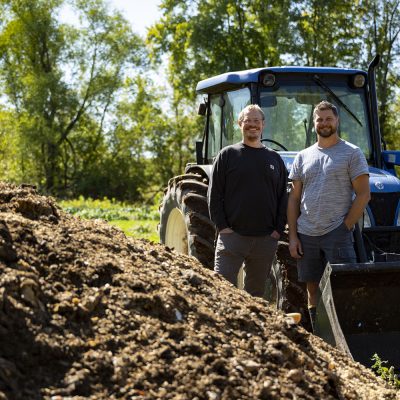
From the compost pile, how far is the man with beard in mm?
879

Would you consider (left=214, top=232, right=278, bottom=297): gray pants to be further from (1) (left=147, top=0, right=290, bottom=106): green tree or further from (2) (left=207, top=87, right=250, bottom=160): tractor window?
(1) (left=147, top=0, right=290, bottom=106): green tree

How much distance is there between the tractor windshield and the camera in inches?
278

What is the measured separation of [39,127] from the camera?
39.6 m

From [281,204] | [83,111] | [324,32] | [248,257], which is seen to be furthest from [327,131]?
[83,111]

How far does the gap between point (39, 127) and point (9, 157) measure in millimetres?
4629

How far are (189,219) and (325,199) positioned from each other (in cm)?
184

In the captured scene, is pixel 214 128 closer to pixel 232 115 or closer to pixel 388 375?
pixel 232 115

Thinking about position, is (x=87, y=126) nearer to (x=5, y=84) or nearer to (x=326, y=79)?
(x=5, y=84)

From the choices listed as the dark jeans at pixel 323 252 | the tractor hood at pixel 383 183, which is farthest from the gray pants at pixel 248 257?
the tractor hood at pixel 383 183

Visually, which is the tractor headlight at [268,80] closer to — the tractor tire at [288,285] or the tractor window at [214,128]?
the tractor window at [214,128]

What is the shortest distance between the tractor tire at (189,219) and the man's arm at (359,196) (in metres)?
1.80

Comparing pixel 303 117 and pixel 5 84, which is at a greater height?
pixel 5 84

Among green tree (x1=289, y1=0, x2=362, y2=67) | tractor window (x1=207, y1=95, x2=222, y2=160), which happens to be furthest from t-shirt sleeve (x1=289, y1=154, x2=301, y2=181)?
green tree (x1=289, y1=0, x2=362, y2=67)

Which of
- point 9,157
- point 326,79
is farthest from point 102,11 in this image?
point 326,79
